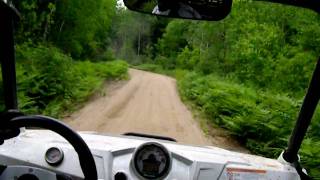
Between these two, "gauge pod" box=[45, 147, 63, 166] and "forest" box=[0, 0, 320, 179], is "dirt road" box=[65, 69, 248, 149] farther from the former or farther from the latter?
"gauge pod" box=[45, 147, 63, 166]

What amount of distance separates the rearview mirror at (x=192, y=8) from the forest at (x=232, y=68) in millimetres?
649

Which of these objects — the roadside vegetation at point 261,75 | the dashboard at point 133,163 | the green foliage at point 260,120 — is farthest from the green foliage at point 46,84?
the dashboard at point 133,163

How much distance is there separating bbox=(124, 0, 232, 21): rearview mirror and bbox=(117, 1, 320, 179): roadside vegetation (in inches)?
272

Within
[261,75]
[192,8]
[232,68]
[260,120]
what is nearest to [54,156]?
[192,8]

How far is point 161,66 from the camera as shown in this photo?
60.8 m

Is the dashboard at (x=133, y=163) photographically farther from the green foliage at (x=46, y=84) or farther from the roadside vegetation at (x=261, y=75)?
the green foliage at (x=46, y=84)

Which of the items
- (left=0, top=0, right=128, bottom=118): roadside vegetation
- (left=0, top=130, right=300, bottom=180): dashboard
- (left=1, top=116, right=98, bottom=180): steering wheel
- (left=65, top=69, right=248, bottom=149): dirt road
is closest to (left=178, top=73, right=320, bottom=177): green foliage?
(left=65, top=69, right=248, bottom=149): dirt road

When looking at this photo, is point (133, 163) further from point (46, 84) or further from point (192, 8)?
point (46, 84)

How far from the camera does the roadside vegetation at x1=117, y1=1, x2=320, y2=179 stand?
38.6ft

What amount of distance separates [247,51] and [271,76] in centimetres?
178

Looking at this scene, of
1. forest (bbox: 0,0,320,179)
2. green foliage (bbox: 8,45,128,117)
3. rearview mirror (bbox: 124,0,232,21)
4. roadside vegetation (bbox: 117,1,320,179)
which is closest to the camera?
rearview mirror (bbox: 124,0,232,21)

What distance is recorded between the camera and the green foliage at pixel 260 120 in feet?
29.2

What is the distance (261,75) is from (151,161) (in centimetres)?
1937

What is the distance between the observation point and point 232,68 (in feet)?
99.5
